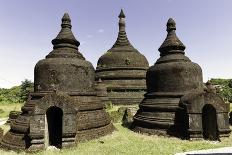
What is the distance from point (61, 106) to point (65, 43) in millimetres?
4936

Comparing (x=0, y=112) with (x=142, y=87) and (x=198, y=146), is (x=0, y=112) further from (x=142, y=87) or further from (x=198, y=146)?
(x=198, y=146)

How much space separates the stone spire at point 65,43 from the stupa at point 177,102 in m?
5.64

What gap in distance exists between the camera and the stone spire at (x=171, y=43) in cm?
1667

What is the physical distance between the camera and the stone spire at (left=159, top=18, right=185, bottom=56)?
16672 millimetres

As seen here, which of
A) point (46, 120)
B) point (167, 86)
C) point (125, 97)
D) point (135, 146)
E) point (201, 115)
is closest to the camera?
point (135, 146)

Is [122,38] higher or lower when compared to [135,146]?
higher

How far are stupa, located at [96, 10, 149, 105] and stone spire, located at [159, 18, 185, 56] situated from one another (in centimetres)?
957

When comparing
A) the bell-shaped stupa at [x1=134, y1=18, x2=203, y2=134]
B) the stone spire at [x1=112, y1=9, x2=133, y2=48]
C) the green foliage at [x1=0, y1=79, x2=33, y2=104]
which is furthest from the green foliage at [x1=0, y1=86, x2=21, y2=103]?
the bell-shaped stupa at [x1=134, y1=18, x2=203, y2=134]

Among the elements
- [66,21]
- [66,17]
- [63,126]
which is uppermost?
[66,17]

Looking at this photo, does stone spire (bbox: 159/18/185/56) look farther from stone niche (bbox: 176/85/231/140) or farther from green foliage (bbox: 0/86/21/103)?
green foliage (bbox: 0/86/21/103)

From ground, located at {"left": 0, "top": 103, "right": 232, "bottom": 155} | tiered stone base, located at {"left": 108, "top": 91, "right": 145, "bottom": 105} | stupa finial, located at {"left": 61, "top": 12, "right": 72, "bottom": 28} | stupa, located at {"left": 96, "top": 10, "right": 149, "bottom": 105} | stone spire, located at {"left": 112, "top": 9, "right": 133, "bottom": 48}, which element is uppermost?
stone spire, located at {"left": 112, "top": 9, "right": 133, "bottom": 48}

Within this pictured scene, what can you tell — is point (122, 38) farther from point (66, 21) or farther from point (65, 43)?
point (65, 43)

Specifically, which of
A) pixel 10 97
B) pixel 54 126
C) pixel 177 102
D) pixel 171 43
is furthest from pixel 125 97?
pixel 10 97

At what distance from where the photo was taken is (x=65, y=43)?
15.2 meters
